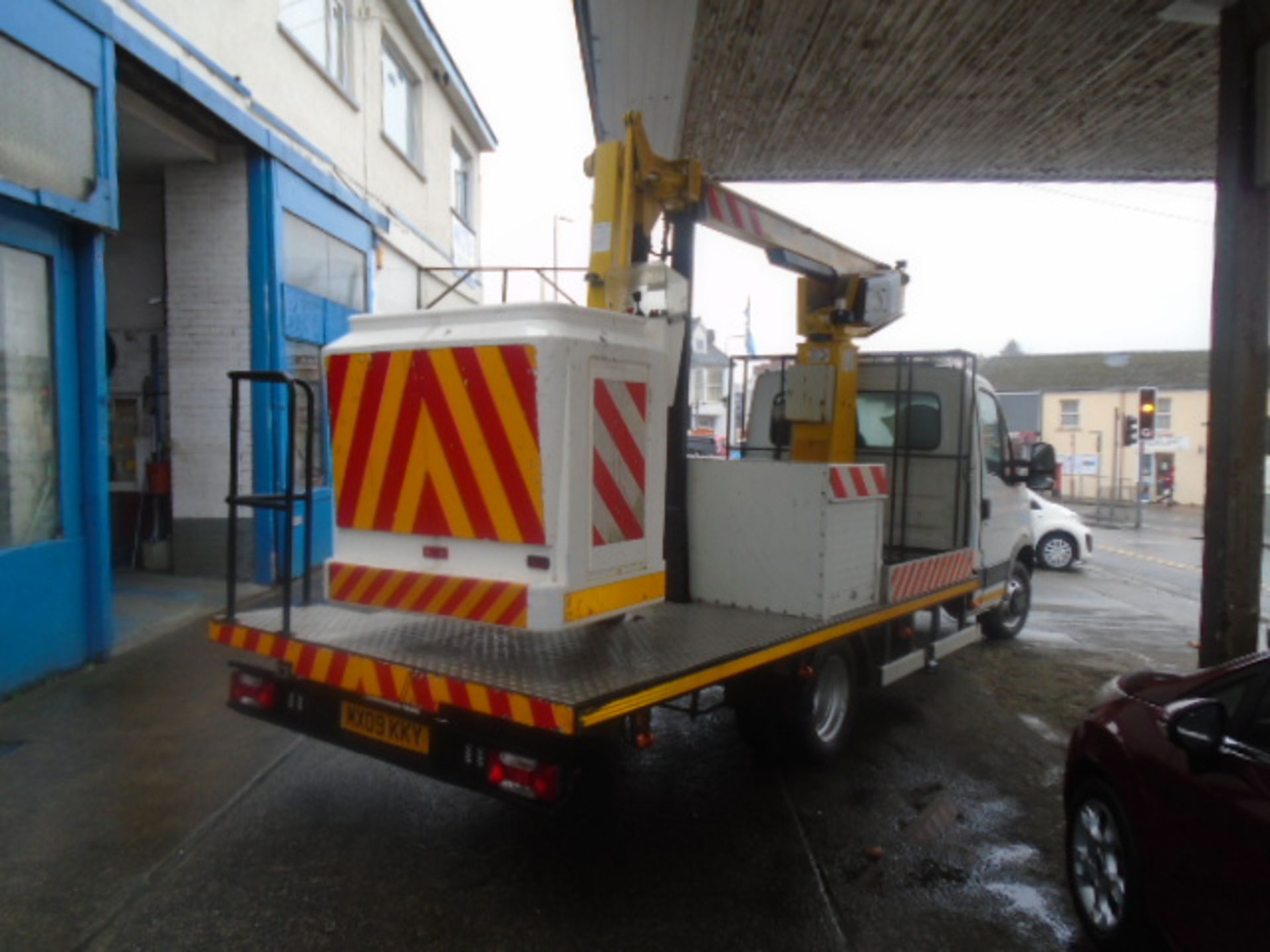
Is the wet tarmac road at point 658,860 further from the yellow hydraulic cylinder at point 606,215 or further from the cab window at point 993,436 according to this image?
the yellow hydraulic cylinder at point 606,215

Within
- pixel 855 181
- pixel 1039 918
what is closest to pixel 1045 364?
pixel 855 181

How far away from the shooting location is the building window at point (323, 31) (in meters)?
9.56

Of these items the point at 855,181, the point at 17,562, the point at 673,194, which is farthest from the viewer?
the point at 855,181

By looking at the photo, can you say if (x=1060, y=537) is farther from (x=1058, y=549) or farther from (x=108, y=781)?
(x=108, y=781)

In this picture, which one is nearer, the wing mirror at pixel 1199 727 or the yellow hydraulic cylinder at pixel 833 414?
the wing mirror at pixel 1199 727

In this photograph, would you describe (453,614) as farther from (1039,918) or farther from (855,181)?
(855,181)

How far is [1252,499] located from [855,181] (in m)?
6.49

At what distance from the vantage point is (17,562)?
5.72 m

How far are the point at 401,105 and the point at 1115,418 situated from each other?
2920 cm

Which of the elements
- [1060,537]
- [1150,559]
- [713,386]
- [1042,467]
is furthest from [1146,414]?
[713,386]

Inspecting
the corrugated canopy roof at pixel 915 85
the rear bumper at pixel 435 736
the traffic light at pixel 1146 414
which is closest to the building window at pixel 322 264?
the corrugated canopy roof at pixel 915 85

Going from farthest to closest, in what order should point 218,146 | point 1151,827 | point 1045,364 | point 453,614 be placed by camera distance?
1. point 1045,364
2. point 218,146
3. point 453,614
4. point 1151,827

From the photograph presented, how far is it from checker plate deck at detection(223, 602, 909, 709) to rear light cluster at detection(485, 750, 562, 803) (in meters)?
0.27

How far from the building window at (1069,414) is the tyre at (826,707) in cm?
3800
